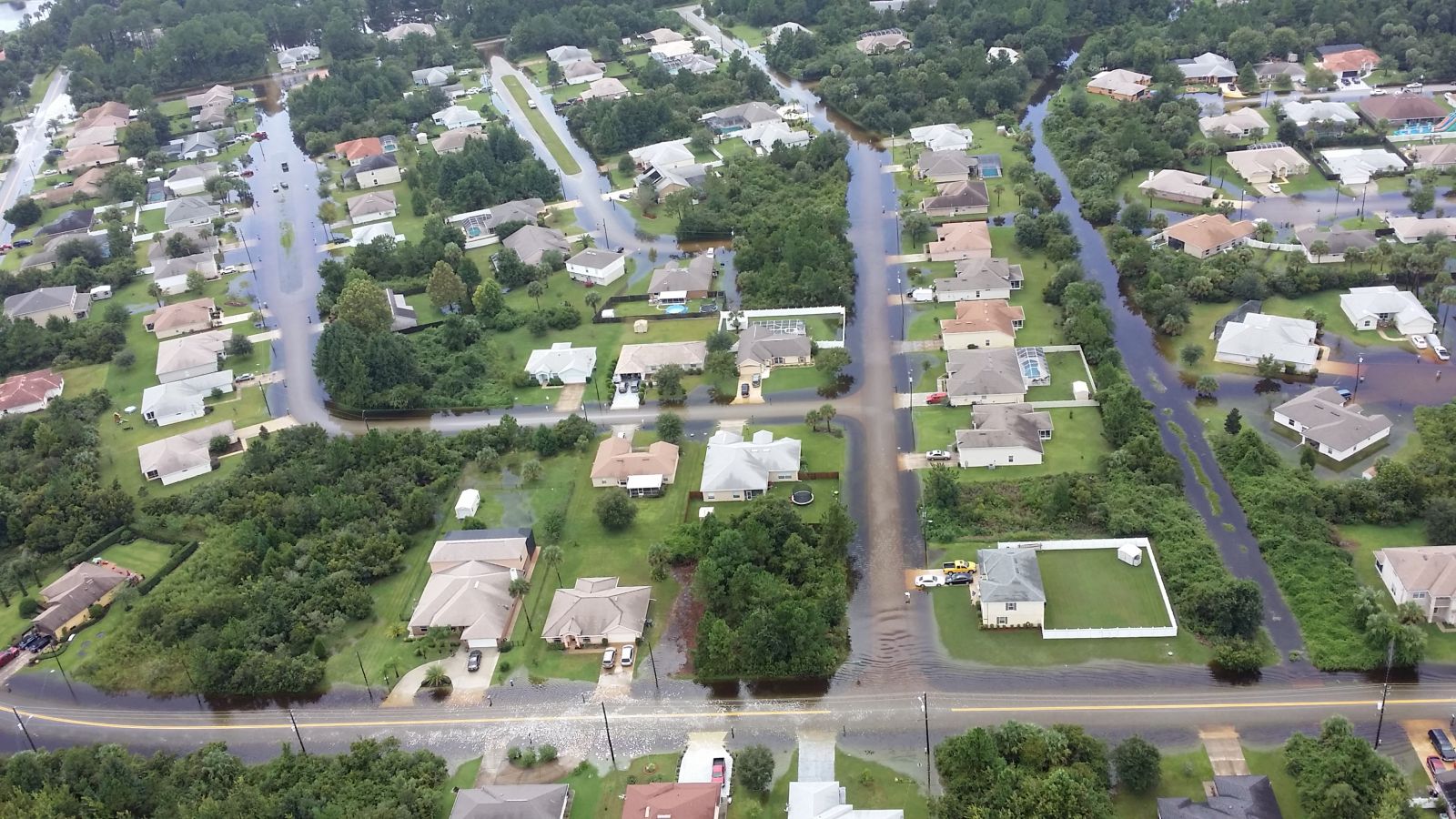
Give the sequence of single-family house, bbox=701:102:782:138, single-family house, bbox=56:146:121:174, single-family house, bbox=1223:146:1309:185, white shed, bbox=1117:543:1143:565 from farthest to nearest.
→ single-family house, bbox=56:146:121:174, single-family house, bbox=701:102:782:138, single-family house, bbox=1223:146:1309:185, white shed, bbox=1117:543:1143:565

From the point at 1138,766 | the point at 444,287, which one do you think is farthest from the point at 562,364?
the point at 1138,766

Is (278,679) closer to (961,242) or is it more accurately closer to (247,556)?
(247,556)

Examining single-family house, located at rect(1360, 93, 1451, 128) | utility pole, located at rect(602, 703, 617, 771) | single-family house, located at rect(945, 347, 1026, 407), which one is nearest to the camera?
utility pole, located at rect(602, 703, 617, 771)

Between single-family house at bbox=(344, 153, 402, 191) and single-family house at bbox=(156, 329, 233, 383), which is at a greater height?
single-family house at bbox=(156, 329, 233, 383)

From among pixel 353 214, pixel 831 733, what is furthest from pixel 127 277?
pixel 831 733

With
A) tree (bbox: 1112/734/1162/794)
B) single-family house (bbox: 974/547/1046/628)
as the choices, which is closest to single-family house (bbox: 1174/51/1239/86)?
single-family house (bbox: 974/547/1046/628)

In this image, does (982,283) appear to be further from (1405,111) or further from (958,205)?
(1405,111)

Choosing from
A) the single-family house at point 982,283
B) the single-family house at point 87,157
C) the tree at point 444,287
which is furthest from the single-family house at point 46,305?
the single-family house at point 982,283

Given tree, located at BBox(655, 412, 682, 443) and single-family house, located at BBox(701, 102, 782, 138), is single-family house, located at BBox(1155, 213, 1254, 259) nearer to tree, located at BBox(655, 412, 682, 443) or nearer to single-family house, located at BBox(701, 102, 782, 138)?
tree, located at BBox(655, 412, 682, 443)
